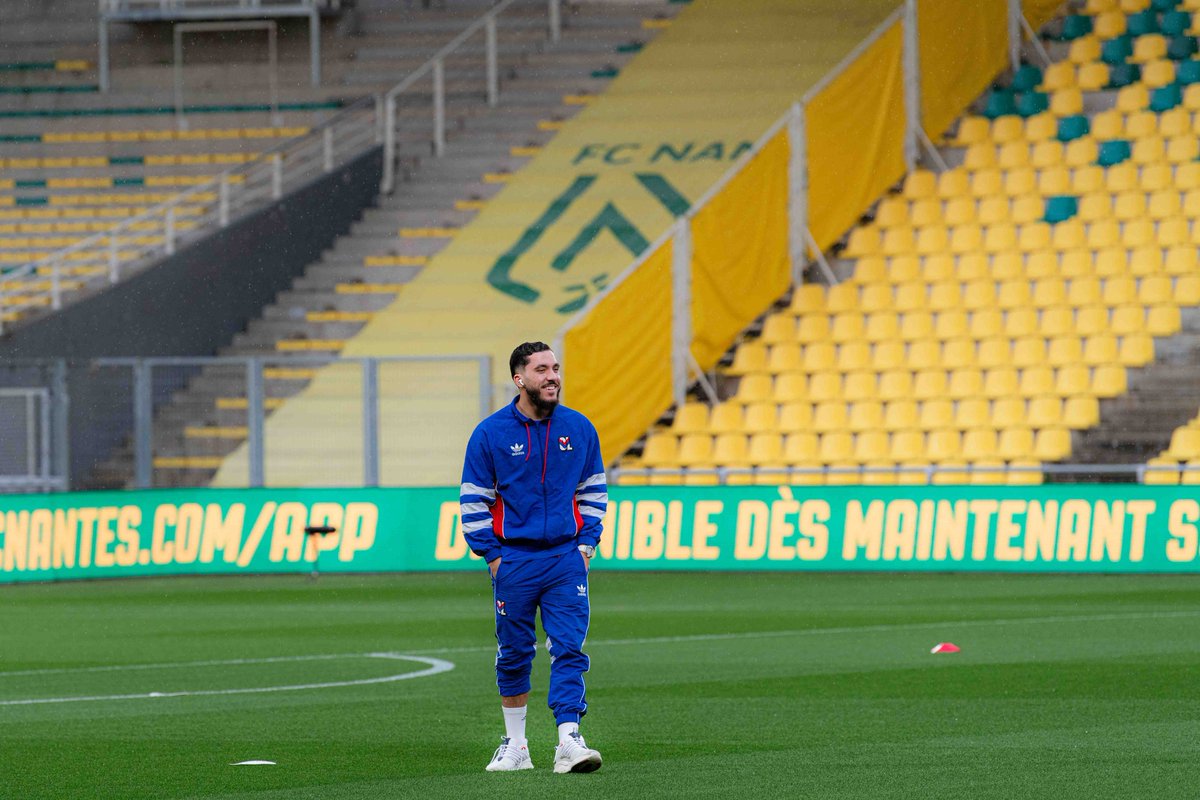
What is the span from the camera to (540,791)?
29.0 ft

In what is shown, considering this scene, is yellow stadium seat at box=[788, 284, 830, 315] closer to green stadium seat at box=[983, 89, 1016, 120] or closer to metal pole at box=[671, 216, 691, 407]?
metal pole at box=[671, 216, 691, 407]

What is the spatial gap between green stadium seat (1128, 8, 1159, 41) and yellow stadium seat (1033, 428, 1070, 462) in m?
7.95

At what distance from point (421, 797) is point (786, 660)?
6342 mm

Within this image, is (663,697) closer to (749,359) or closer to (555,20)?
(749,359)

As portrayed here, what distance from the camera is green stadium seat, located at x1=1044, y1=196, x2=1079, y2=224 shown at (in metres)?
29.9

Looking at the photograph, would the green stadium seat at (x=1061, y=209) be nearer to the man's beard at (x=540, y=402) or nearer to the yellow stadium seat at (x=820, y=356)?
the yellow stadium seat at (x=820, y=356)

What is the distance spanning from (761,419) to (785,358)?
3.79 ft

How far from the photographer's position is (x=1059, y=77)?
31859mm

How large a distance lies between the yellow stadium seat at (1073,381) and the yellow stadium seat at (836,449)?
257cm

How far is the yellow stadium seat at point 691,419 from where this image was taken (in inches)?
1121

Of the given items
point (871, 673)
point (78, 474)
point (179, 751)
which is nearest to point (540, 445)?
point (179, 751)

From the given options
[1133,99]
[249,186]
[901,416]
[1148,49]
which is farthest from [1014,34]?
[249,186]

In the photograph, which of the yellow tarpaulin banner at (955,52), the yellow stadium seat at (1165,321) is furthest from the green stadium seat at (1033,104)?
the yellow stadium seat at (1165,321)

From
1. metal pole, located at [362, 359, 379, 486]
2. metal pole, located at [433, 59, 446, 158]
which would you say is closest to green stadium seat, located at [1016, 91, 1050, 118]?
metal pole, located at [433, 59, 446, 158]
